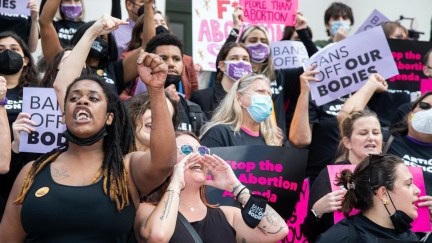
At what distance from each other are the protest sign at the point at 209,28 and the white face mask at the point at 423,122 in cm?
257

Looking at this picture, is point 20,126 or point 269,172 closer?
point 20,126

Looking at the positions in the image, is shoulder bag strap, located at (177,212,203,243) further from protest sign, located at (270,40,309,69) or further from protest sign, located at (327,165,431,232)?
protest sign, located at (270,40,309,69)

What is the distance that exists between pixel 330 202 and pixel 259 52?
2.98 m

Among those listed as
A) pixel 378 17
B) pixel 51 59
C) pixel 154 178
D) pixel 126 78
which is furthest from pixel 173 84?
pixel 378 17

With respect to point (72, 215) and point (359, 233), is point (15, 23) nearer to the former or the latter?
point (359, 233)

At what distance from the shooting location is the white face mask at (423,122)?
25.6ft

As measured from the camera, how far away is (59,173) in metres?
5.06

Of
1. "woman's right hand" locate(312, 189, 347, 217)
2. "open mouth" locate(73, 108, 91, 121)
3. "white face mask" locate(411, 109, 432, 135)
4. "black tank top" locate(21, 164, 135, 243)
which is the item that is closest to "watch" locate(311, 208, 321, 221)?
"woman's right hand" locate(312, 189, 347, 217)

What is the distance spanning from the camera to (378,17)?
11117 millimetres

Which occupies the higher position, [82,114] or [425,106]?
[82,114]

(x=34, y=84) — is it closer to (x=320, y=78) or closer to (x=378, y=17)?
(x=320, y=78)

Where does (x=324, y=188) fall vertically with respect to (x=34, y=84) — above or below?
below

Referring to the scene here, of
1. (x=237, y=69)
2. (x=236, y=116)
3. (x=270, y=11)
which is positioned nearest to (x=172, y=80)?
(x=236, y=116)

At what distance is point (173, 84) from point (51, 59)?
1.02m
